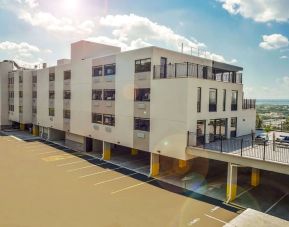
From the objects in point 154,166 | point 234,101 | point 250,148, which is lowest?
point 154,166

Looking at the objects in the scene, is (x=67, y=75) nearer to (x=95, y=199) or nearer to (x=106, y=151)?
(x=106, y=151)

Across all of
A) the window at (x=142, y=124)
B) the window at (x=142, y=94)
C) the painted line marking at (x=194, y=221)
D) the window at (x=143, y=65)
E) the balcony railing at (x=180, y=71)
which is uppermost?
the window at (x=143, y=65)

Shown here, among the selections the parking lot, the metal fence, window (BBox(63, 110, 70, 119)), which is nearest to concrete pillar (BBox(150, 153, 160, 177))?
the parking lot

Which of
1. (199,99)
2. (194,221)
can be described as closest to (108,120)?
(199,99)

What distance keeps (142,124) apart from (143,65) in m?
5.26

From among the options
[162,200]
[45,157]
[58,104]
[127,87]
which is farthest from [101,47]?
[162,200]

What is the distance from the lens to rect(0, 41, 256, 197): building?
19.8m

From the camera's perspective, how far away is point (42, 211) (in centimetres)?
1523

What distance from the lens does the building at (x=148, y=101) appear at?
19.8m

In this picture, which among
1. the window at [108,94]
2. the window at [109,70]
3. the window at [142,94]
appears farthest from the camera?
the window at [108,94]

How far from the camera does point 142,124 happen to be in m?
22.7

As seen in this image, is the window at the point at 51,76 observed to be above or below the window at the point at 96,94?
above

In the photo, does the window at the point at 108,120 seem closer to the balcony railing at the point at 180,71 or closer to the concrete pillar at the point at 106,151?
the concrete pillar at the point at 106,151

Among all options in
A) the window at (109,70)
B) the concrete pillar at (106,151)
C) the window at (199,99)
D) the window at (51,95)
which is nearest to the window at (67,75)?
the window at (51,95)
